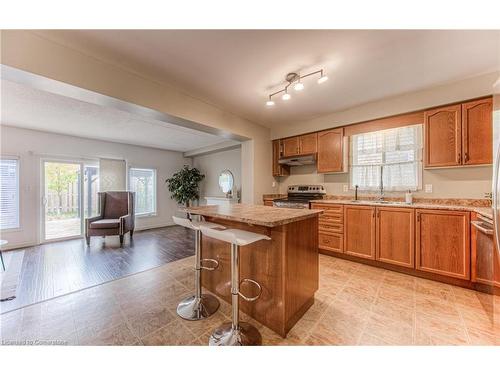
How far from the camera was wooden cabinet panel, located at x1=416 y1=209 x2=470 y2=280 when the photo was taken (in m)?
2.11

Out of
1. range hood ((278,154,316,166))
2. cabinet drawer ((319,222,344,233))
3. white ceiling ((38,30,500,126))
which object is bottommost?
cabinet drawer ((319,222,344,233))

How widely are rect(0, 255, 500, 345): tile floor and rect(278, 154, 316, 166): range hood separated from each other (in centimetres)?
218

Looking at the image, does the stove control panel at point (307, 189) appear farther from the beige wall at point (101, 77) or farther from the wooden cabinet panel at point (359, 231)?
the beige wall at point (101, 77)

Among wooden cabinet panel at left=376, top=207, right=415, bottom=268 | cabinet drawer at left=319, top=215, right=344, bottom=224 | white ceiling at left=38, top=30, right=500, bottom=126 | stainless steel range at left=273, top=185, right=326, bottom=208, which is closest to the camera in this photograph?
white ceiling at left=38, top=30, right=500, bottom=126

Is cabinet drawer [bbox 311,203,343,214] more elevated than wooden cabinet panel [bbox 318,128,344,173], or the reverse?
wooden cabinet panel [bbox 318,128,344,173]

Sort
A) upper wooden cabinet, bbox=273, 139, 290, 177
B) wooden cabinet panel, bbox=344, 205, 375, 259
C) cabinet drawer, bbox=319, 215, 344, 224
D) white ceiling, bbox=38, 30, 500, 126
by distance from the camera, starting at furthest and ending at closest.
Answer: upper wooden cabinet, bbox=273, 139, 290, 177 < cabinet drawer, bbox=319, 215, 344, 224 < wooden cabinet panel, bbox=344, 205, 375, 259 < white ceiling, bbox=38, 30, 500, 126

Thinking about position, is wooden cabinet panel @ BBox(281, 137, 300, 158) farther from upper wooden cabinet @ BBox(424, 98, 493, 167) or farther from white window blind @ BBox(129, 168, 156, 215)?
white window blind @ BBox(129, 168, 156, 215)

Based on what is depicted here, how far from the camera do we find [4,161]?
12.0 feet

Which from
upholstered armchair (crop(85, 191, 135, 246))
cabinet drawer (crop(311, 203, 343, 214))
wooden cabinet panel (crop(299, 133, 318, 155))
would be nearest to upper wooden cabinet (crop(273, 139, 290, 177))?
wooden cabinet panel (crop(299, 133, 318, 155))

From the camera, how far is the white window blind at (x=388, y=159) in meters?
2.83

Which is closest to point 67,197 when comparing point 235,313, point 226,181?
point 226,181

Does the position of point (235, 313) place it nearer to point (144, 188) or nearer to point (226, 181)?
point (226, 181)

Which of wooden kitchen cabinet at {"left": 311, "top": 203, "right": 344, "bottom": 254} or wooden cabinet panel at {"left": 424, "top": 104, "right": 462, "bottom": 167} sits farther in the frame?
wooden kitchen cabinet at {"left": 311, "top": 203, "right": 344, "bottom": 254}
